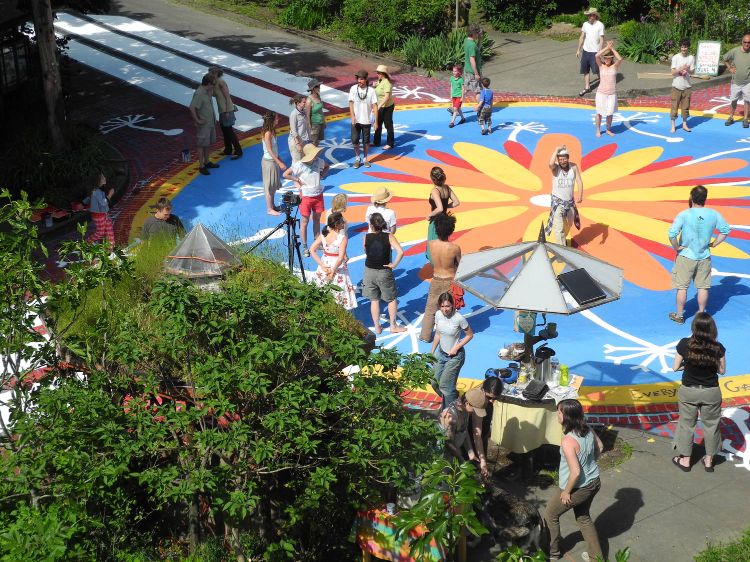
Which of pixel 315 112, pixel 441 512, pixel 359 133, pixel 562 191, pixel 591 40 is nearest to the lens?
pixel 441 512

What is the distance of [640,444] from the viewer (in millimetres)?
10539

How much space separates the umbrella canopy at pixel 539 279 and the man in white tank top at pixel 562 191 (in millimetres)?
3704

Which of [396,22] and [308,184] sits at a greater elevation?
[396,22]

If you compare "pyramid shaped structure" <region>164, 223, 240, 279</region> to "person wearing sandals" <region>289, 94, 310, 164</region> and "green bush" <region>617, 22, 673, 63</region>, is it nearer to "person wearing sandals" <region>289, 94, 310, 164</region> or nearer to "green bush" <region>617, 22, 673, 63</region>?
"person wearing sandals" <region>289, 94, 310, 164</region>

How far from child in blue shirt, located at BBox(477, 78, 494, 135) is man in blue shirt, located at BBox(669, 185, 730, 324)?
7070 mm

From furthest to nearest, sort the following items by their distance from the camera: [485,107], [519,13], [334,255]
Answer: [519,13]
[485,107]
[334,255]

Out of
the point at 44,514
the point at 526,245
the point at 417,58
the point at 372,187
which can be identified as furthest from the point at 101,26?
the point at 44,514

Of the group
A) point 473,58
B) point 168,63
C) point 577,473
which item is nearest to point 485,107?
point 473,58

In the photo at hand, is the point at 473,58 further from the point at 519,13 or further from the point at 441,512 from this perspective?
the point at 441,512

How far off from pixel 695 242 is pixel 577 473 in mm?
4892

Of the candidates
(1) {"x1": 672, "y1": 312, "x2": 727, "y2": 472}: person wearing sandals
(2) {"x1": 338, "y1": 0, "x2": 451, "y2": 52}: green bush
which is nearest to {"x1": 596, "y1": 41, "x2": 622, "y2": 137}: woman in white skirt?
(2) {"x1": 338, "y1": 0, "x2": 451, "y2": 52}: green bush

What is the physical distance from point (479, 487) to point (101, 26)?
82.8 feet

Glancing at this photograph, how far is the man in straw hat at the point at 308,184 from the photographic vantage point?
14.8 meters

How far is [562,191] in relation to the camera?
1409cm
